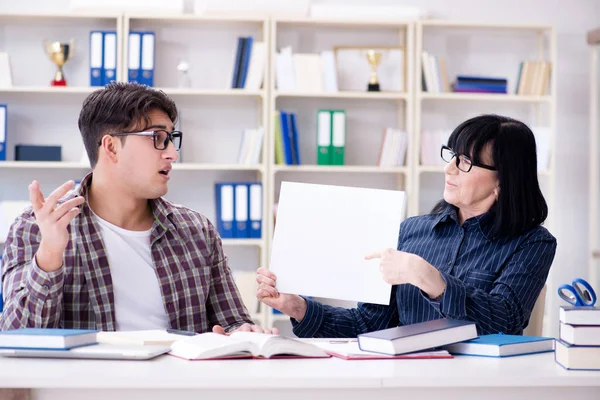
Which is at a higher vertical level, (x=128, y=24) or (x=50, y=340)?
(x=128, y=24)

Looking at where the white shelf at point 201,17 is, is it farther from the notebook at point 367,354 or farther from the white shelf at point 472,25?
the notebook at point 367,354

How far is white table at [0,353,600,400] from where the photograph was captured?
132 centimetres

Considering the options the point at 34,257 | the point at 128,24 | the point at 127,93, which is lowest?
the point at 34,257

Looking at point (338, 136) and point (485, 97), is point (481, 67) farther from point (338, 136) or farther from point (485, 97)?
point (338, 136)

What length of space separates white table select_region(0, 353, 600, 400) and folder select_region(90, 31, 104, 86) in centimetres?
287

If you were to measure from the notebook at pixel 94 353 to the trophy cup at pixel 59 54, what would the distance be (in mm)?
2926

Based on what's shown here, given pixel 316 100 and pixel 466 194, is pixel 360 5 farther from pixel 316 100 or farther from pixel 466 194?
pixel 466 194

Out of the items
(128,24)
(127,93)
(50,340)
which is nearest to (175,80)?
(128,24)

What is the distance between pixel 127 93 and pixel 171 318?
2.07 ft

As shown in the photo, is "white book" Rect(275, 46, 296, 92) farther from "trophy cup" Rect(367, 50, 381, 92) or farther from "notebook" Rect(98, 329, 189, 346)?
"notebook" Rect(98, 329, 189, 346)

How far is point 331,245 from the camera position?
6.14 ft

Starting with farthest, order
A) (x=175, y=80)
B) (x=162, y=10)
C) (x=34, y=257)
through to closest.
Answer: (x=175, y=80) < (x=162, y=10) < (x=34, y=257)

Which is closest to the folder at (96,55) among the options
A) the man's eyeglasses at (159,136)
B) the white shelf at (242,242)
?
the white shelf at (242,242)

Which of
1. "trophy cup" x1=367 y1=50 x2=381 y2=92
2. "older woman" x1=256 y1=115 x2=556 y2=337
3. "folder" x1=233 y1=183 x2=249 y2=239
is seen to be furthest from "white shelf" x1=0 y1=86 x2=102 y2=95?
"older woman" x1=256 y1=115 x2=556 y2=337
